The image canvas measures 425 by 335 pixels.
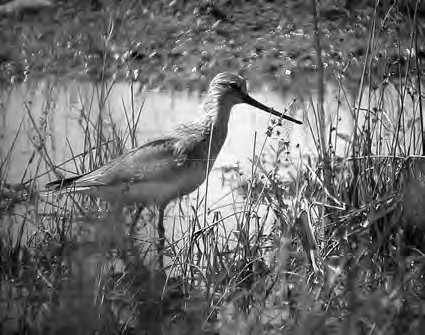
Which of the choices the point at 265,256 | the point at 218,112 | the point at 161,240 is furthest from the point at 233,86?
the point at 265,256

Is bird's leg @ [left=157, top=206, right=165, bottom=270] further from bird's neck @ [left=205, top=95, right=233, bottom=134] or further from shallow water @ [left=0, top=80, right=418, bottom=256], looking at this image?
bird's neck @ [left=205, top=95, right=233, bottom=134]

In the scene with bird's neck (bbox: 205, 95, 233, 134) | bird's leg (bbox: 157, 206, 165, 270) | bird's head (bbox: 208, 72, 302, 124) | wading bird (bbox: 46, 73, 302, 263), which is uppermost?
bird's head (bbox: 208, 72, 302, 124)

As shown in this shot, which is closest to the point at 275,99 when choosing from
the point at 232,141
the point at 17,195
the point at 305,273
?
the point at 232,141

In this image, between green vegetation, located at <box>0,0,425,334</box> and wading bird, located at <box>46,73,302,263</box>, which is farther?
wading bird, located at <box>46,73,302,263</box>

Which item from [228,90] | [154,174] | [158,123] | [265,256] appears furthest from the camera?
[158,123]

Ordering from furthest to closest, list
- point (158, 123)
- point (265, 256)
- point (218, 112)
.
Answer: point (158, 123) → point (218, 112) → point (265, 256)

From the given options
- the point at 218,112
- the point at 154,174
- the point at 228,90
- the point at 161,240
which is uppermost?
the point at 228,90

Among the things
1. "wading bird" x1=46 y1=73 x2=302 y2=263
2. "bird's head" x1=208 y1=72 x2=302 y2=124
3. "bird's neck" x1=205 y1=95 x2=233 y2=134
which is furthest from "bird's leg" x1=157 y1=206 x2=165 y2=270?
"bird's head" x1=208 y1=72 x2=302 y2=124

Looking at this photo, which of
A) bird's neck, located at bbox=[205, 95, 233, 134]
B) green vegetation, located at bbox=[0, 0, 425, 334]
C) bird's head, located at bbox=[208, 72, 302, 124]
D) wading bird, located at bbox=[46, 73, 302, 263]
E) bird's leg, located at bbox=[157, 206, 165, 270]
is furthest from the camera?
bird's head, located at bbox=[208, 72, 302, 124]

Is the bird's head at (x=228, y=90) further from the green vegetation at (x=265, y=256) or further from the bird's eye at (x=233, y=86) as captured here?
the green vegetation at (x=265, y=256)

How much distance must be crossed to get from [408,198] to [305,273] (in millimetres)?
1298

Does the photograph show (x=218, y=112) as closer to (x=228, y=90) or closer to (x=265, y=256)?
(x=228, y=90)

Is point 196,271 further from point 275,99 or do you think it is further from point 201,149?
point 275,99

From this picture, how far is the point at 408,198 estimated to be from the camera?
1.91 meters
